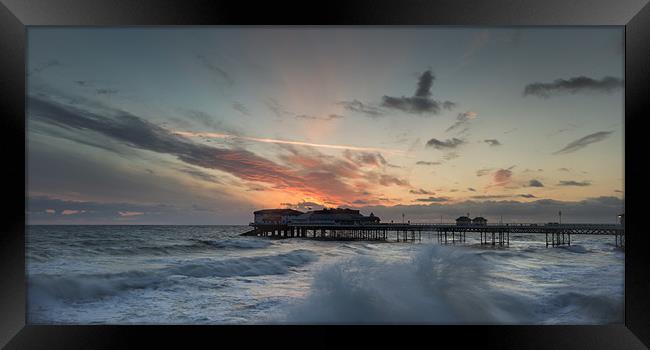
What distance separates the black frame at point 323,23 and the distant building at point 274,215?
2572cm

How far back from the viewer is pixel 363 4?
272cm

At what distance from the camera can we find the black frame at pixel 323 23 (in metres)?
2.72

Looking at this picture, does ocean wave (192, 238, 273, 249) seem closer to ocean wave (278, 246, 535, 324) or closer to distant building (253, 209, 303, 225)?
distant building (253, 209, 303, 225)

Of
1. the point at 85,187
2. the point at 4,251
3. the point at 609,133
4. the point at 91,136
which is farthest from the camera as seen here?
the point at 85,187

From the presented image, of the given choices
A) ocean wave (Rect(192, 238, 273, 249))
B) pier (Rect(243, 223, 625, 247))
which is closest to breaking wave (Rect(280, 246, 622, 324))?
pier (Rect(243, 223, 625, 247))

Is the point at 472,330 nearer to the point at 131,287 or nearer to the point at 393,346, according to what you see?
the point at 393,346

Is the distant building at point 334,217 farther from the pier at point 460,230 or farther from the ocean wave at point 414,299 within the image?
the ocean wave at point 414,299

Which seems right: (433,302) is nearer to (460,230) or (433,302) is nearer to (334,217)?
(460,230)

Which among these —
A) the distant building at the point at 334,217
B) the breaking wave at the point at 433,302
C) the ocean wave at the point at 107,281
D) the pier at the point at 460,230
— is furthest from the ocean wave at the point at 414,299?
the distant building at the point at 334,217

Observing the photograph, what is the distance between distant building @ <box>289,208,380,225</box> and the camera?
2878 centimetres

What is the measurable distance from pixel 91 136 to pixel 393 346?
6.28 meters

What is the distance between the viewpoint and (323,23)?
2.74 meters

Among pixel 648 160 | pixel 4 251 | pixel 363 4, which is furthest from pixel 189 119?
pixel 648 160

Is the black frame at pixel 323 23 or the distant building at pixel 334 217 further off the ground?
the black frame at pixel 323 23
